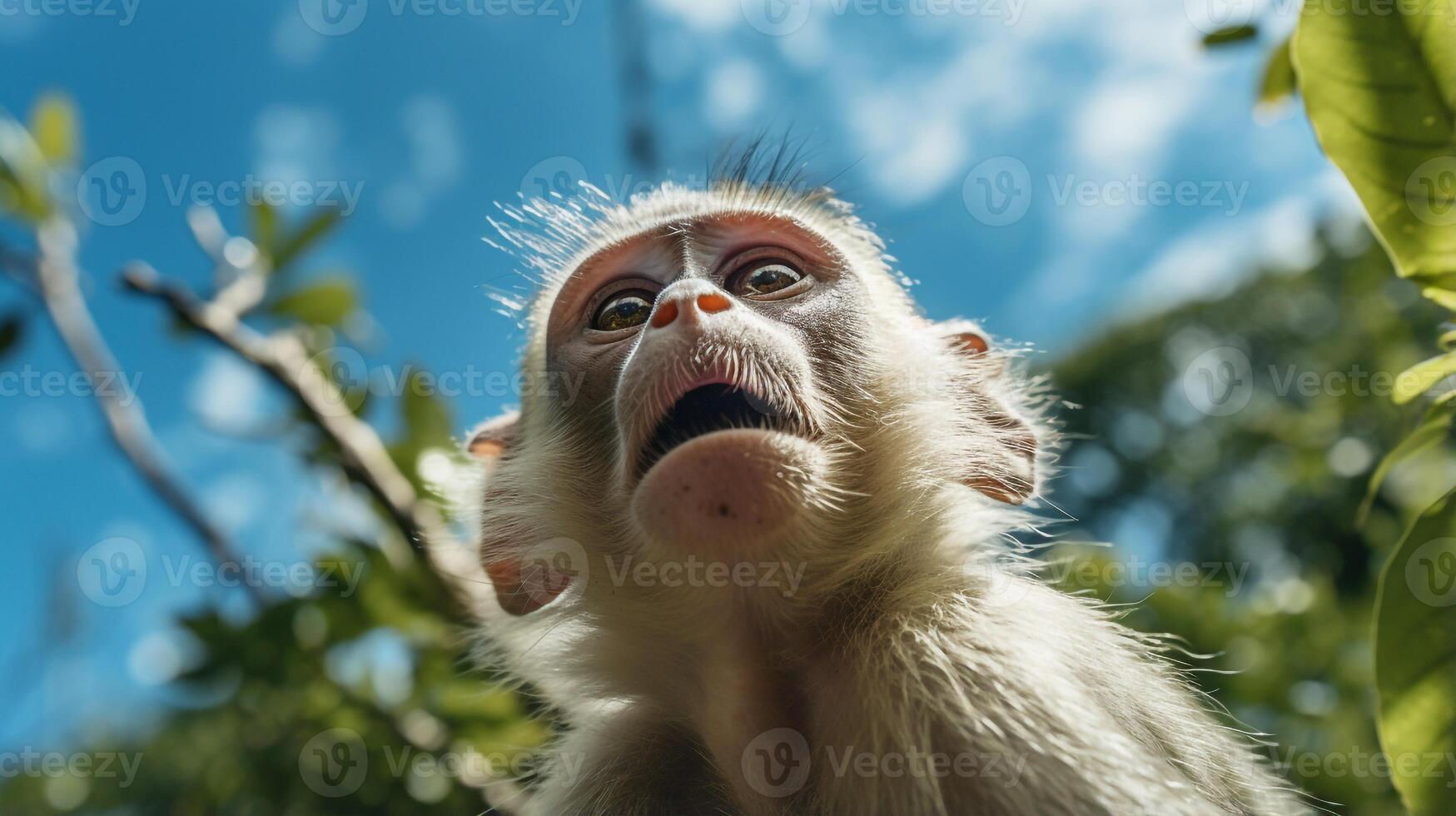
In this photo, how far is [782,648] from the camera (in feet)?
7.41

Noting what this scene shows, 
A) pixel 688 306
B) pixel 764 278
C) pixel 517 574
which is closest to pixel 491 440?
pixel 517 574

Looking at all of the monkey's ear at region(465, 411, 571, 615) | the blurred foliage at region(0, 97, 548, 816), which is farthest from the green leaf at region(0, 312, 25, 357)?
the monkey's ear at region(465, 411, 571, 615)

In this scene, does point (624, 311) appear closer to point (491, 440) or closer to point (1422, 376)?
point (491, 440)

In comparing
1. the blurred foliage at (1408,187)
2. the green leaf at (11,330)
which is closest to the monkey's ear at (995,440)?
the blurred foliage at (1408,187)

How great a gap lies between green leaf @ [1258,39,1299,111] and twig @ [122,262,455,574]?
2.79 meters

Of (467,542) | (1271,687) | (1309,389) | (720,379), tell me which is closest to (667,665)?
(720,379)

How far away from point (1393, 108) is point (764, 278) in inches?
55.2

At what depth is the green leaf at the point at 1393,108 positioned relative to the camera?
1.52 m

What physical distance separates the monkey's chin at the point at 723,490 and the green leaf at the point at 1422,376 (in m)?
1.10

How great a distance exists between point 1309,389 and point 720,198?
3840 mm

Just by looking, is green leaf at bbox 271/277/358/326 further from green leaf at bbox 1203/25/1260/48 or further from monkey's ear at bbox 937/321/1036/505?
green leaf at bbox 1203/25/1260/48

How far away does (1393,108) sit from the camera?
153cm

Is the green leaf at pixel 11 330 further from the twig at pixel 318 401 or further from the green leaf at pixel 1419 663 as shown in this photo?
the green leaf at pixel 1419 663

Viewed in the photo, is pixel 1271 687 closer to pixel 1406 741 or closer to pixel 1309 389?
pixel 1309 389
